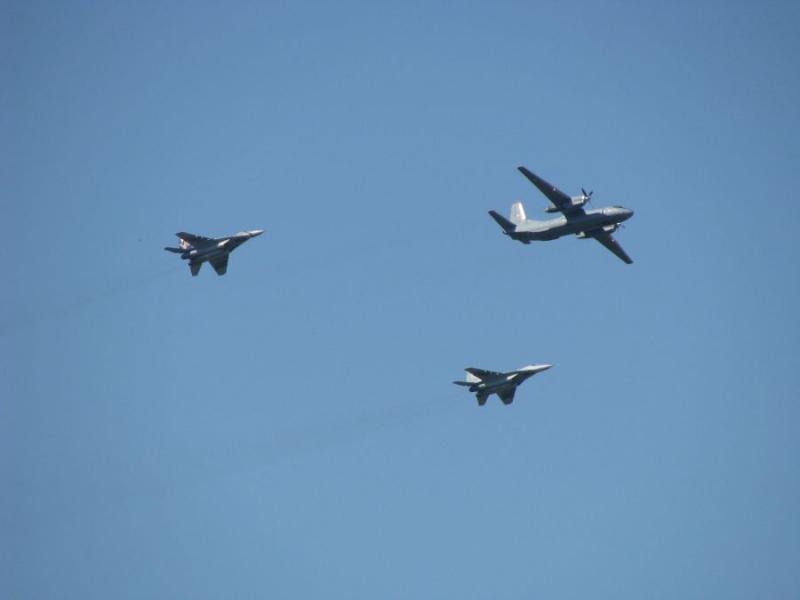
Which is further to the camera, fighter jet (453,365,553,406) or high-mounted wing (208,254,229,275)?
high-mounted wing (208,254,229,275)

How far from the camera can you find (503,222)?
126 metres

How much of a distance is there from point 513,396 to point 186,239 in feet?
110

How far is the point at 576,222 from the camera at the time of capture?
122250mm

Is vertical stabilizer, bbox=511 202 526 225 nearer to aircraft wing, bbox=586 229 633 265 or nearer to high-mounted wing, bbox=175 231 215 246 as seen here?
aircraft wing, bbox=586 229 633 265

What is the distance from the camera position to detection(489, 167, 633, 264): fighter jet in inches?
4751

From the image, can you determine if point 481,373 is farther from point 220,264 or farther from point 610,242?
point 220,264

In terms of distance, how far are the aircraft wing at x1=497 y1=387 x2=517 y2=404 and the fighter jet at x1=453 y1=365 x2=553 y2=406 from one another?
0.24 meters

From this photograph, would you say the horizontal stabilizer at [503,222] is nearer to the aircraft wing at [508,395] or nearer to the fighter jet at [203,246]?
the aircraft wing at [508,395]

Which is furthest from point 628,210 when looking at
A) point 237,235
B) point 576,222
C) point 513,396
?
point 237,235

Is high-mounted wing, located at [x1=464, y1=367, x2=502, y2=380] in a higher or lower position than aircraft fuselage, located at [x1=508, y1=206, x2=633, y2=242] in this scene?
lower

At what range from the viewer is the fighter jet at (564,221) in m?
121

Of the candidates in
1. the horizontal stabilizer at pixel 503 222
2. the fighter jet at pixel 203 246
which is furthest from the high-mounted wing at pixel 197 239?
the horizontal stabilizer at pixel 503 222

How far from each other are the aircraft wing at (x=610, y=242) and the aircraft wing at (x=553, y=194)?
3900mm

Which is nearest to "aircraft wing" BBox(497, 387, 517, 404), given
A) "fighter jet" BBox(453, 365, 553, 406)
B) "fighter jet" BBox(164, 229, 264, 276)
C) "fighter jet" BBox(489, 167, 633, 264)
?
"fighter jet" BBox(453, 365, 553, 406)
